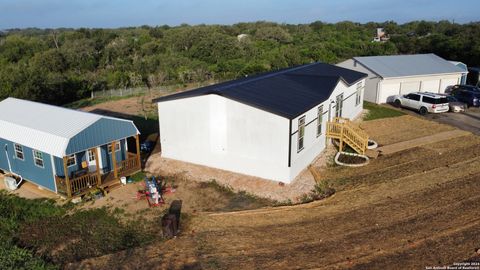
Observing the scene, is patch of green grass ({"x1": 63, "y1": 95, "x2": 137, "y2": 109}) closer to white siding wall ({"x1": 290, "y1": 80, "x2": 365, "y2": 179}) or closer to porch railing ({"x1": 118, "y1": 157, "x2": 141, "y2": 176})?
porch railing ({"x1": 118, "y1": 157, "x2": 141, "y2": 176})

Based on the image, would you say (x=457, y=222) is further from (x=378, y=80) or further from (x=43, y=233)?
(x=378, y=80)

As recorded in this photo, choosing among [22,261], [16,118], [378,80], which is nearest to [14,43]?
[16,118]

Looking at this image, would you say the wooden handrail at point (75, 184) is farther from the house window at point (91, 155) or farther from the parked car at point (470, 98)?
the parked car at point (470, 98)

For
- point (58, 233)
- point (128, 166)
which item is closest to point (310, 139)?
point (128, 166)

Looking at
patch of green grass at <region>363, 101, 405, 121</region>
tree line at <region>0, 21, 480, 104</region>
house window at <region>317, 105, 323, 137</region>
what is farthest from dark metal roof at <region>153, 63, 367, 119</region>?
tree line at <region>0, 21, 480, 104</region>

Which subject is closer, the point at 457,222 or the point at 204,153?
the point at 457,222
